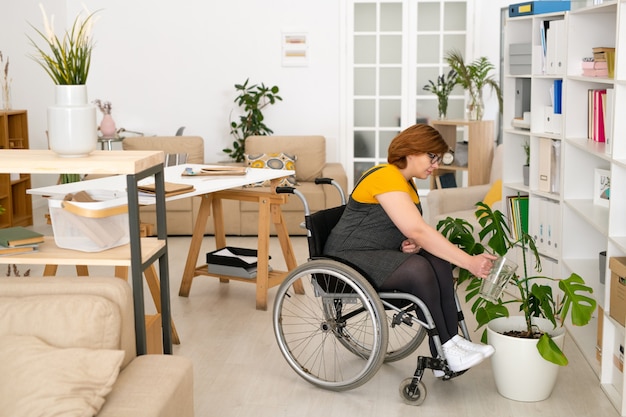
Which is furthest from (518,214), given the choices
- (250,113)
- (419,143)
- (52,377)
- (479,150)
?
(250,113)

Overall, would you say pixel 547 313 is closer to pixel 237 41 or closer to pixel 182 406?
pixel 182 406

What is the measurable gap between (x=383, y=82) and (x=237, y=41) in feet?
5.02

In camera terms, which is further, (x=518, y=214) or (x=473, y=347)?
(x=518, y=214)

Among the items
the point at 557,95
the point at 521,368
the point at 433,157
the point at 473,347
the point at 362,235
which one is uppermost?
the point at 557,95

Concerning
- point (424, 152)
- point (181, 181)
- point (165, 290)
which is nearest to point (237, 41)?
point (181, 181)

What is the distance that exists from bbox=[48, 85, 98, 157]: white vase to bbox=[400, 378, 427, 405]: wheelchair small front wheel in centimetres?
162

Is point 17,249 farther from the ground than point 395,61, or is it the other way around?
point 395,61

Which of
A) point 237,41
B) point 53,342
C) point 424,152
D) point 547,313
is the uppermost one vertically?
point 237,41

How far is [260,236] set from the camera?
4.64 meters

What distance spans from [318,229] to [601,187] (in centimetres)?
150

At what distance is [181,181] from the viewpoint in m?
4.50

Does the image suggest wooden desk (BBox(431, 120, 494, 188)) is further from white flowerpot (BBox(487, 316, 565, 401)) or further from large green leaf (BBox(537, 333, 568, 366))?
large green leaf (BBox(537, 333, 568, 366))

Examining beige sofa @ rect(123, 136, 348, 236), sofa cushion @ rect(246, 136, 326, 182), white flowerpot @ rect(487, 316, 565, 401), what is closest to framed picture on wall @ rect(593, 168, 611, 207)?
white flowerpot @ rect(487, 316, 565, 401)

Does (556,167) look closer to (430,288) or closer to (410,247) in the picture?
(410,247)
